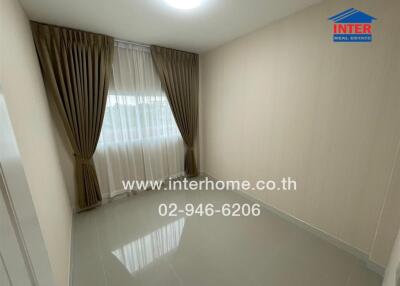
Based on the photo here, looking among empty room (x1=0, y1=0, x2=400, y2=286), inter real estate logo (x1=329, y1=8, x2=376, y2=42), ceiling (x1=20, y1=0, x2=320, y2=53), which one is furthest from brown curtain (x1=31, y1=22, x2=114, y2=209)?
inter real estate logo (x1=329, y1=8, x2=376, y2=42)

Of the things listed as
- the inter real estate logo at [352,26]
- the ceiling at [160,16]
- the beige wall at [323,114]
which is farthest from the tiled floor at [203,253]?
the ceiling at [160,16]

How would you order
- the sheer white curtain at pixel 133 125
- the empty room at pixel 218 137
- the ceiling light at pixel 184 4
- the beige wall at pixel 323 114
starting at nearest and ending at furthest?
1. the empty room at pixel 218 137
2. the beige wall at pixel 323 114
3. the ceiling light at pixel 184 4
4. the sheer white curtain at pixel 133 125

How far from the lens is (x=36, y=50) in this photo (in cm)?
182

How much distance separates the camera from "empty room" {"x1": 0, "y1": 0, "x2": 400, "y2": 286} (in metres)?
1.26

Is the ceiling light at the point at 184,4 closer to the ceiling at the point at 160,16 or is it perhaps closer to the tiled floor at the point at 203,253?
the ceiling at the point at 160,16

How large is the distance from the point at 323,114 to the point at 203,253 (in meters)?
1.83

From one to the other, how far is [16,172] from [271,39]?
7.94 feet

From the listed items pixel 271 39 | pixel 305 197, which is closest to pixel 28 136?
pixel 271 39

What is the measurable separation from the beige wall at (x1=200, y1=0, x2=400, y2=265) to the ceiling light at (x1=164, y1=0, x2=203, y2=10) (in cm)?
94

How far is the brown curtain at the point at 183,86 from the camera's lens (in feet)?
8.80

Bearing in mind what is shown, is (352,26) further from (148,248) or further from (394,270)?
(148,248)

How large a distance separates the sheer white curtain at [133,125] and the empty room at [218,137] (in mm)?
18

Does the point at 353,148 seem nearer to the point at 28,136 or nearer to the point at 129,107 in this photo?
the point at 28,136

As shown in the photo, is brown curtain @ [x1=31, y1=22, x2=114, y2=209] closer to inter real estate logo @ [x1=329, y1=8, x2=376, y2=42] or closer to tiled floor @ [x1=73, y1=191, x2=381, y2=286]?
tiled floor @ [x1=73, y1=191, x2=381, y2=286]
